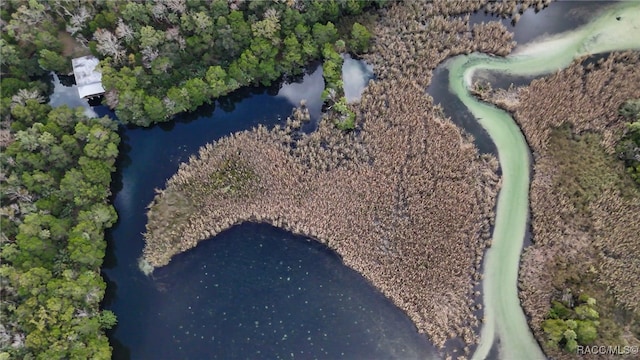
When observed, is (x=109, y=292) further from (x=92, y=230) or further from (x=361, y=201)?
(x=361, y=201)

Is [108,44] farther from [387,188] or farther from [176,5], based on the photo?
[387,188]

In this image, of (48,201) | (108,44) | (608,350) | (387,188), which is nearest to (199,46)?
(108,44)

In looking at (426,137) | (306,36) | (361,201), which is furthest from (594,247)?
(306,36)

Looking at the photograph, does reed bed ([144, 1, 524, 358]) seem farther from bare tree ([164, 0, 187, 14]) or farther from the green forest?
bare tree ([164, 0, 187, 14])

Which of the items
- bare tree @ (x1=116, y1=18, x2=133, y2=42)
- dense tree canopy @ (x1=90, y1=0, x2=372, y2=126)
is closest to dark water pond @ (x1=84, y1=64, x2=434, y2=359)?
dense tree canopy @ (x1=90, y1=0, x2=372, y2=126)

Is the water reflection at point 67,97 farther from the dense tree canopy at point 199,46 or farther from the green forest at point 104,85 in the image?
the dense tree canopy at point 199,46

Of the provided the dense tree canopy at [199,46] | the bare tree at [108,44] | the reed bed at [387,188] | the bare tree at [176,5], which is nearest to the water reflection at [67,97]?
the dense tree canopy at [199,46]
